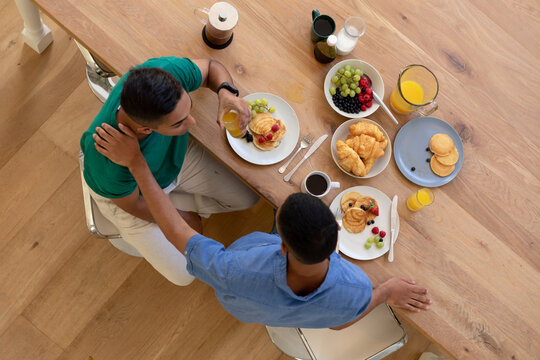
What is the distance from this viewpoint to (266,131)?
1613mm

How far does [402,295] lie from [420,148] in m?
0.55

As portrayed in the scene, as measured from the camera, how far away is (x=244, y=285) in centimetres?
133

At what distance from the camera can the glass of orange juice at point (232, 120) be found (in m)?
1.55

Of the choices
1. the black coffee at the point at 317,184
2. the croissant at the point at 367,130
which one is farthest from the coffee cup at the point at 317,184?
the croissant at the point at 367,130

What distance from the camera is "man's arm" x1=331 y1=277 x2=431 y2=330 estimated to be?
61.2 inches

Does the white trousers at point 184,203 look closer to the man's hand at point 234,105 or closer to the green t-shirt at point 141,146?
the green t-shirt at point 141,146

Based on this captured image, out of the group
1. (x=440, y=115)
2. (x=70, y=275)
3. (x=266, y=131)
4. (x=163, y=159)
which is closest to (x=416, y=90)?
(x=440, y=115)

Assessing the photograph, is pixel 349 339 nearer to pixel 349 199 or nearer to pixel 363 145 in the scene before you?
pixel 349 199

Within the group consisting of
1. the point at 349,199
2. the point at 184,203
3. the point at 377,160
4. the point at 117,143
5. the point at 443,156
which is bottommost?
the point at 184,203

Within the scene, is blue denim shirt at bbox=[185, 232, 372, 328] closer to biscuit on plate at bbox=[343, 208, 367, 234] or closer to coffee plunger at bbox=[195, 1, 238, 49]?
biscuit on plate at bbox=[343, 208, 367, 234]

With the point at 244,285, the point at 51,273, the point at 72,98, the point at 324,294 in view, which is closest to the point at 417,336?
the point at 324,294

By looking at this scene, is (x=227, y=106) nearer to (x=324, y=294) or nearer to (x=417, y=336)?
(x=324, y=294)

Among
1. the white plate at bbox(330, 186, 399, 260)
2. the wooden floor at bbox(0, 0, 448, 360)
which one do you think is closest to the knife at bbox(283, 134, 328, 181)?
the white plate at bbox(330, 186, 399, 260)

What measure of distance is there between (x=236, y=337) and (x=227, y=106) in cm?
138
